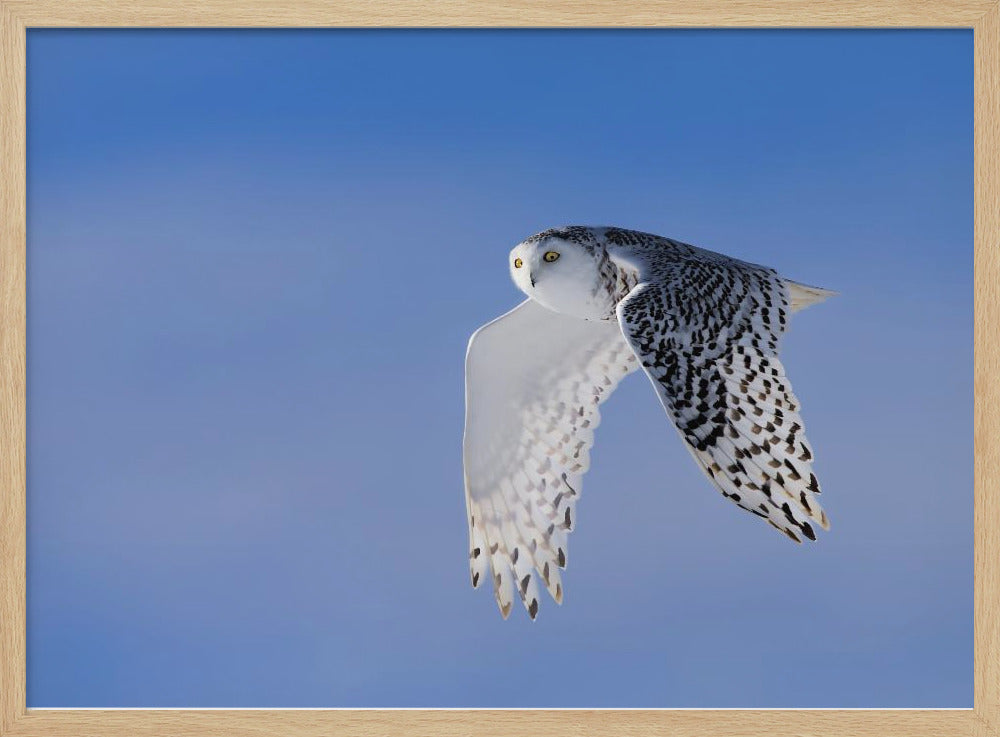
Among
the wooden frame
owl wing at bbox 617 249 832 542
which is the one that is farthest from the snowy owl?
the wooden frame

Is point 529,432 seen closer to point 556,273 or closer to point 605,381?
point 605,381

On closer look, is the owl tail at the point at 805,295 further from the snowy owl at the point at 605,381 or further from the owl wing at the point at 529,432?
the owl wing at the point at 529,432

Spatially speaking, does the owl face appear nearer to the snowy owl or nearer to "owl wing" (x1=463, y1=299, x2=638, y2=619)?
the snowy owl

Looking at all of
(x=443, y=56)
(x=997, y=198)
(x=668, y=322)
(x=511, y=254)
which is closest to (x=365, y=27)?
(x=443, y=56)

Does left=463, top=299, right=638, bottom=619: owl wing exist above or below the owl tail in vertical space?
below

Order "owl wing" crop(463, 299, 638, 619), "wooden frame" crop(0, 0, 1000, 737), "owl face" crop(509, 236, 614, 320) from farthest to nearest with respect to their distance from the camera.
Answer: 1. "owl wing" crop(463, 299, 638, 619)
2. "owl face" crop(509, 236, 614, 320)
3. "wooden frame" crop(0, 0, 1000, 737)

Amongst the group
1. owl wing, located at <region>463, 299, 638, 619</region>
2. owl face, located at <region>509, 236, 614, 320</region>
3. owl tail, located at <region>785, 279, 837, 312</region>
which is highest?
owl face, located at <region>509, 236, 614, 320</region>

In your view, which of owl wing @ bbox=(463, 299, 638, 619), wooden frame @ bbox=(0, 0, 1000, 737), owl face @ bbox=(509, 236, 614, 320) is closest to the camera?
wooden frame @ bbox=(0, 0, 1000, 737)

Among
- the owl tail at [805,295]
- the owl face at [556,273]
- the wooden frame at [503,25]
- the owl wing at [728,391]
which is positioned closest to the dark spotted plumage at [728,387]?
the owl wing at [728,391]
